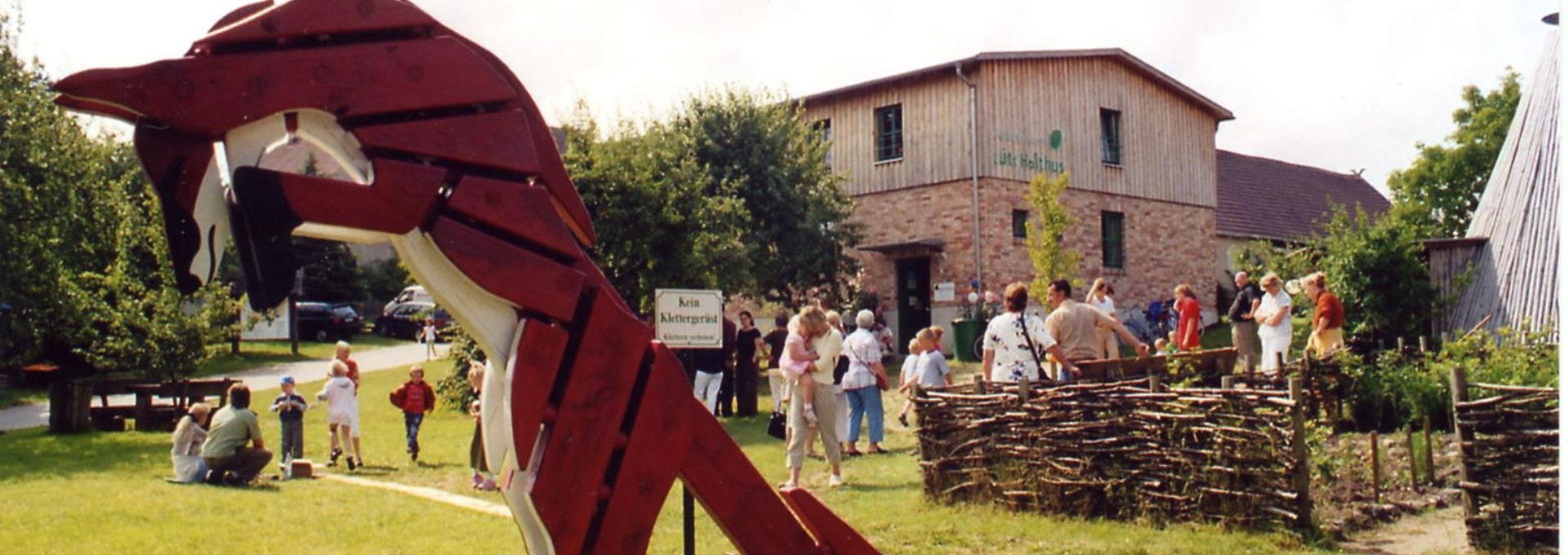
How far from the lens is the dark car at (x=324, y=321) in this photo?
42.9m

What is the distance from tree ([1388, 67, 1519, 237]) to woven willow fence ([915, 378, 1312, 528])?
3071 centimetres

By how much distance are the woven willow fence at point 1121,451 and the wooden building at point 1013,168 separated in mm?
17127

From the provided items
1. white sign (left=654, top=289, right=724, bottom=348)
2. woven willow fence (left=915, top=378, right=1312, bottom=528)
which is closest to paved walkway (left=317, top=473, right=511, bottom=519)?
white sign (left=654, top=289, right=724, bottom=348)

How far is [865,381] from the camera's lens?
44.8ft

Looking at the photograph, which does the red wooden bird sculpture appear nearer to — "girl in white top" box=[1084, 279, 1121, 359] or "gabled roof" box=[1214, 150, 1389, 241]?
"girl in white top" box=[1084, 279, 1121, 359]

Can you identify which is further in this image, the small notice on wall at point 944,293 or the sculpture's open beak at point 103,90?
the small notice on wall at point 944,293

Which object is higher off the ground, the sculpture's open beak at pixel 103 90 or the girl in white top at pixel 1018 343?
the sculpture's open beak at pixel 103 90

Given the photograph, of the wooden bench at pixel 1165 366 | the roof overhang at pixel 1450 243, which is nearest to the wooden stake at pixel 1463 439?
the wooden bench at pixel 1165 366

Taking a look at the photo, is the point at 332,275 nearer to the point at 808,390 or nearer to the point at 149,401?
the point at 149,401

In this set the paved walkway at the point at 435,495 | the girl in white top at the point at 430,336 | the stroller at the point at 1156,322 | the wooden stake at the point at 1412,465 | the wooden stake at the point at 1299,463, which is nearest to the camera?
the wooden stake at the point at 1299,463

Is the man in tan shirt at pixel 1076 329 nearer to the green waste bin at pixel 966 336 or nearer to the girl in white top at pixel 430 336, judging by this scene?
the green waste bin at pixel 966 336

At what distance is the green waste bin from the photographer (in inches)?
984

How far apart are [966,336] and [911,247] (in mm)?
3653

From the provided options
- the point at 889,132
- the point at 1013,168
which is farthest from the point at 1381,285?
the point at 889,132
